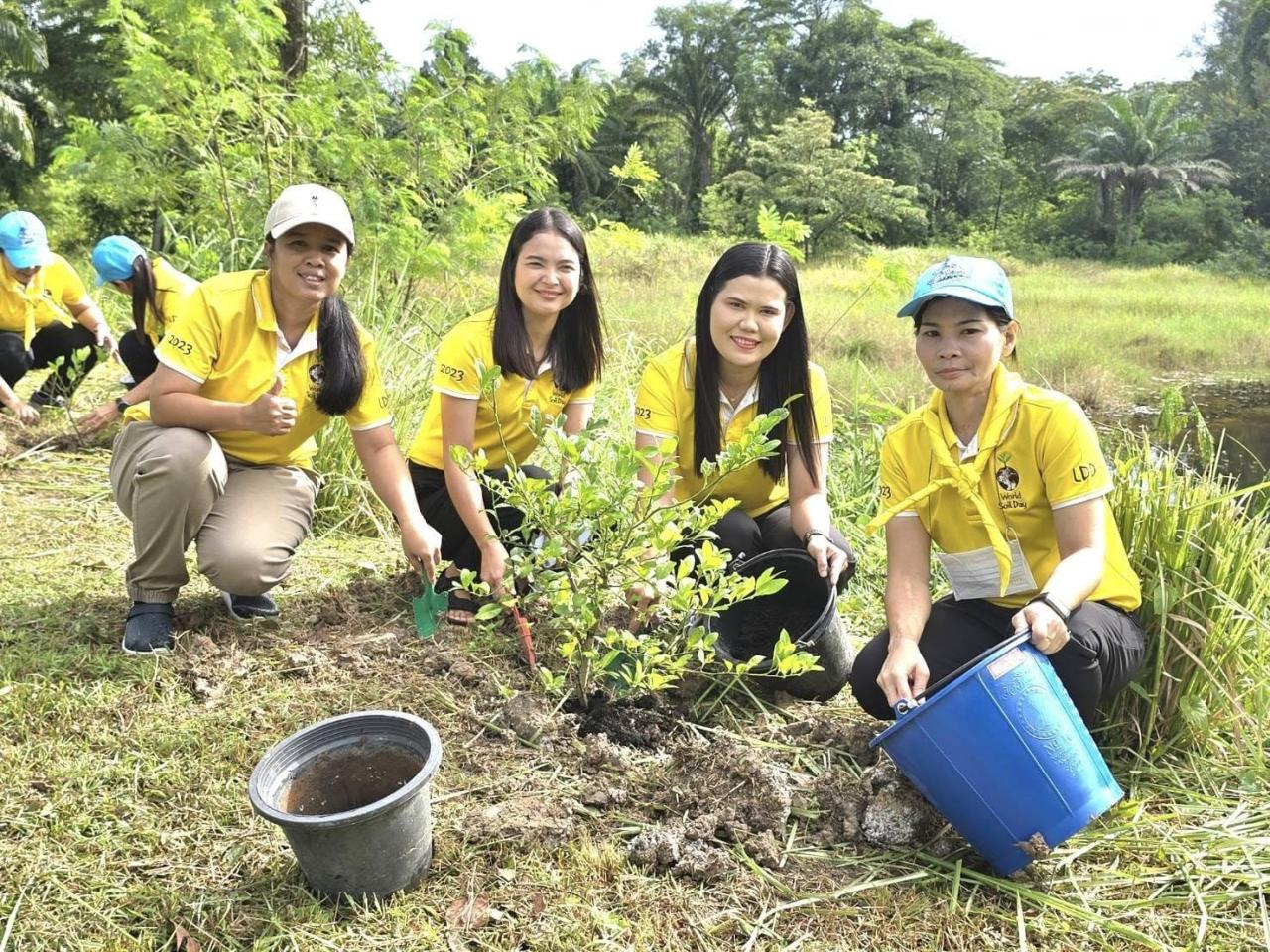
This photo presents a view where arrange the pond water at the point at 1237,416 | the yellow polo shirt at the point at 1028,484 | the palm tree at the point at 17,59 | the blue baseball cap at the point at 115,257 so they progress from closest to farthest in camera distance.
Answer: the yellow polo shirt at the point at 1028,484, the blue baseball cap at the point at 115,257, the pond water at the point at 1237,416, the palm tree at the point at 17,59

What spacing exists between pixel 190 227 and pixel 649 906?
5502mm

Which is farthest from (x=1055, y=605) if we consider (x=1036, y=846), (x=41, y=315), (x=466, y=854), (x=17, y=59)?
(x=17, y=59)

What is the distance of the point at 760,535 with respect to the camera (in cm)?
258

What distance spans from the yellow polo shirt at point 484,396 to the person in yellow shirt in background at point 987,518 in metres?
1.07

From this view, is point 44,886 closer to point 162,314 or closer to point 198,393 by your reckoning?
point 198,393

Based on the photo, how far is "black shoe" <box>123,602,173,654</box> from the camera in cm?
238

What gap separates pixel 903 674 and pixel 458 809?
927 millimetres

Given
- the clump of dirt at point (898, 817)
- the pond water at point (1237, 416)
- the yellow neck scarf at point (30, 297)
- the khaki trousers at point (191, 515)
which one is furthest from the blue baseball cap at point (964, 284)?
the pond water at point (1237, 416)

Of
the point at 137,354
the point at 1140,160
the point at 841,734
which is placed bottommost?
the point at 841,734

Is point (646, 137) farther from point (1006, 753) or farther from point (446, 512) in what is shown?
point (1006, 753)

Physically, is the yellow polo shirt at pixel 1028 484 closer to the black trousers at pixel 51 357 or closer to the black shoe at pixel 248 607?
the black shoe at pixel 248 607

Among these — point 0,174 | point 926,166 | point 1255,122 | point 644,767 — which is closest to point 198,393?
point 644,767

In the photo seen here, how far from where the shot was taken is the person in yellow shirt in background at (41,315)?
4527 mm

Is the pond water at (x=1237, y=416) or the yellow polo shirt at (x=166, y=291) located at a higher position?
the yellow polo shirt at (x=166, y=291)
